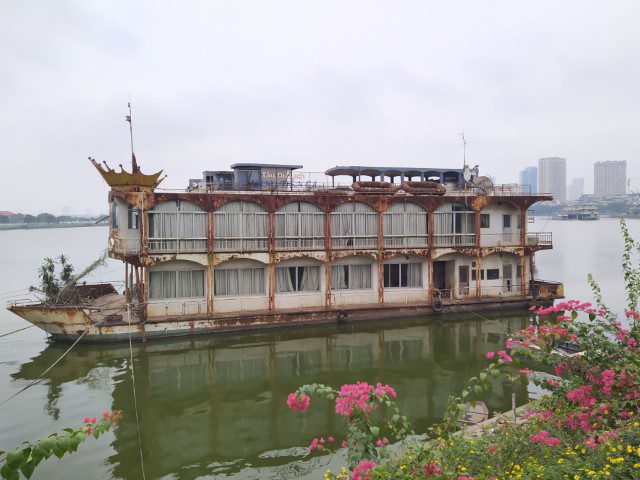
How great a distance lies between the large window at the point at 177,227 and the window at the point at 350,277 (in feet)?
29.5

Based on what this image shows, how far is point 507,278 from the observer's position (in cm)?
→ 3388

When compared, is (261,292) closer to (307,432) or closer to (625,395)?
(307,432)

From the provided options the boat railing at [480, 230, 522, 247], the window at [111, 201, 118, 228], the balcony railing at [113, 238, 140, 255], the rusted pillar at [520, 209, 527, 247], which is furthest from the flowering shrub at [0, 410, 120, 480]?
the rusted pillar at [520, 209, 527, 247]

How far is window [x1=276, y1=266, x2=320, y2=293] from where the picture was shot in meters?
29.2

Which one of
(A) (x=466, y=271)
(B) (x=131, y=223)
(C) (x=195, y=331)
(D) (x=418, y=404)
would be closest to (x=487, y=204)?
(A) (x=466, y=271)

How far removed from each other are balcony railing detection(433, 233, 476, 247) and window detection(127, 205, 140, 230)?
19994 mm

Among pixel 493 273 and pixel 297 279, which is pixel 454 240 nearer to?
pixel 493 273

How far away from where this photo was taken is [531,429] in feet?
31.1

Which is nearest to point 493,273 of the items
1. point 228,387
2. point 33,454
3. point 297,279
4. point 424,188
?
point 424,188

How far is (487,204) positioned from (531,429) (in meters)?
25.6

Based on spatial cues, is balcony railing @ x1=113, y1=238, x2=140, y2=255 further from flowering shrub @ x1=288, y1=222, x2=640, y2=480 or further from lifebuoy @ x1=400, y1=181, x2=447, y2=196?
flowering shrub @ x1=288, y1=222, x2=640, y2=480

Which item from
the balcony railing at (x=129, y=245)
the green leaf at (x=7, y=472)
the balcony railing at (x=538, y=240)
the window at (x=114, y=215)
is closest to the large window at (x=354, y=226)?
the balcony railing at (x=129, y=245)

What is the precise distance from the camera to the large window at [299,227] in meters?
28.8

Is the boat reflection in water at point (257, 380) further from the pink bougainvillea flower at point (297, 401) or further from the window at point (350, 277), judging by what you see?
the pink bougainvillea flower at point (297, 401)
